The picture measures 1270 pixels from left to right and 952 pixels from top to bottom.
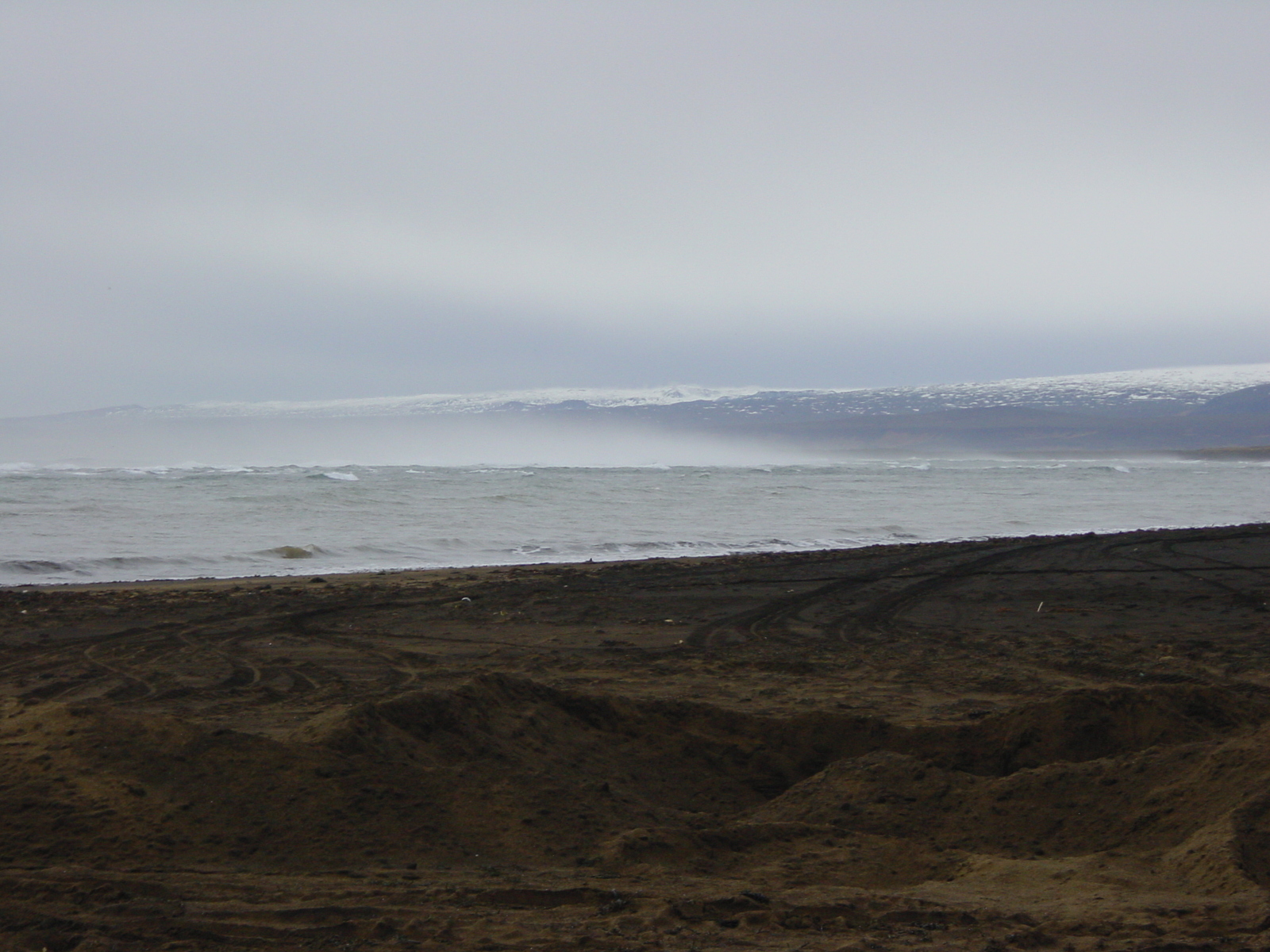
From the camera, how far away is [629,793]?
554 cm

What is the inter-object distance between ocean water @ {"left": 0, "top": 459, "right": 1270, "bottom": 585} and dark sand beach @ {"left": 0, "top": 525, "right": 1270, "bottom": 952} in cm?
793

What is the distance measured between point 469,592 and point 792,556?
22.5 ft

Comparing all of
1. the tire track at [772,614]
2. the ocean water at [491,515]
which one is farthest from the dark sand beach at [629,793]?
the ocean water at [491,515]

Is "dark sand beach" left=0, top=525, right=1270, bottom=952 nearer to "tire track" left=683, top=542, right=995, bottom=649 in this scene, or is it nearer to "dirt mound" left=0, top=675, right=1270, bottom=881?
"dirt mound" left=0, top=675, right=1270, bottom=881

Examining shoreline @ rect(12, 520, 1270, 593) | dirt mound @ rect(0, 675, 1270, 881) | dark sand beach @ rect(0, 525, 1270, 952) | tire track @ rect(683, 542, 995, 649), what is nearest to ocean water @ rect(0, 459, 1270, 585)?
shoreline @ rect(12, 520, 1270, 593)

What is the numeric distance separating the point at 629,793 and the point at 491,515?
2085 centimetres

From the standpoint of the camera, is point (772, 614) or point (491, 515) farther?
point (491, 515)

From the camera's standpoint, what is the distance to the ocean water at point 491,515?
1798 cm

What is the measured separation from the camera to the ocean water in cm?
1798

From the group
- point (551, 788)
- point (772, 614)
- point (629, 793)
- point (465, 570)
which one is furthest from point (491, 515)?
point (551, 788)

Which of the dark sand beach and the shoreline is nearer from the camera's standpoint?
the dark sand beach

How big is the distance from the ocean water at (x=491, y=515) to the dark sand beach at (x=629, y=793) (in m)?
7.93

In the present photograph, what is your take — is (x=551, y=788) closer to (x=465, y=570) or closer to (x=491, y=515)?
(x=465, y=570)

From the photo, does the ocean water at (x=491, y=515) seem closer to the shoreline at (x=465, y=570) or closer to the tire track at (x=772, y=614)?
the shoreline at (x=465, y=570)
